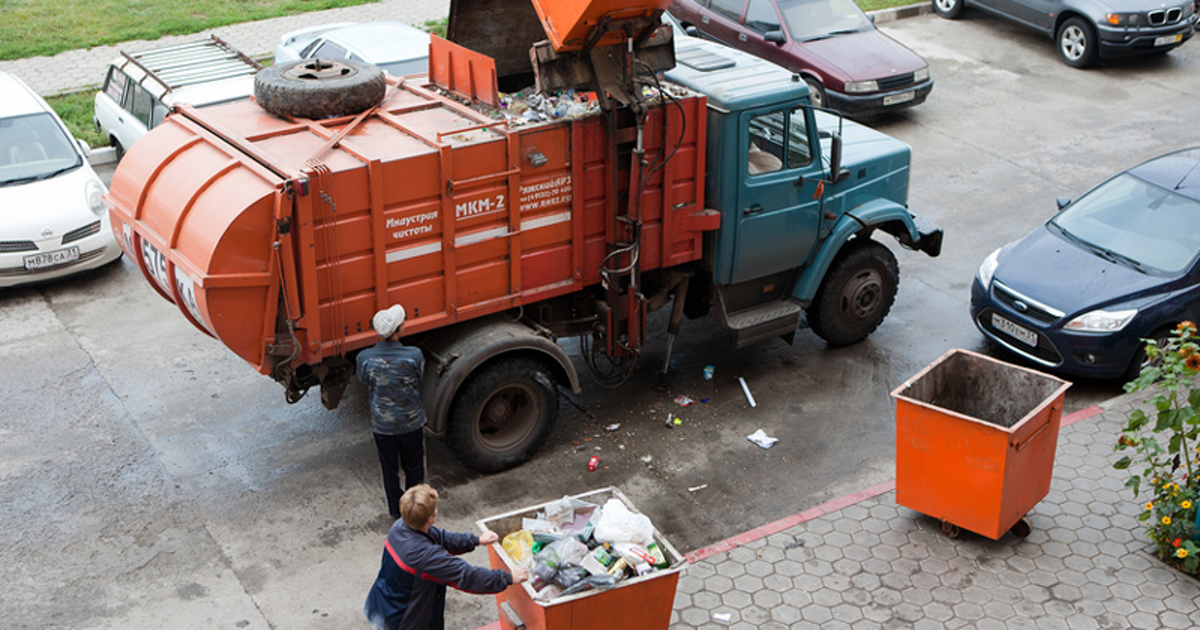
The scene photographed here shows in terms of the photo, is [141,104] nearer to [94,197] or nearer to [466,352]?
[94,197]

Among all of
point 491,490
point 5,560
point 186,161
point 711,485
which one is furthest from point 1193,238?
point 5,560

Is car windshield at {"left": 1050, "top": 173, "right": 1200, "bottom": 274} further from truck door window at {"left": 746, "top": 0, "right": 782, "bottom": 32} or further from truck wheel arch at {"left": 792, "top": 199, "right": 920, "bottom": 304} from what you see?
truck door window at {"left": 746, "top": 0, "right": 782, "bottom": 32}

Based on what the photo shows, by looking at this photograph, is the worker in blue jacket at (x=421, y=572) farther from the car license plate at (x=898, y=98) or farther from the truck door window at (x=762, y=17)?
the truck door window at (x=762, y=17)

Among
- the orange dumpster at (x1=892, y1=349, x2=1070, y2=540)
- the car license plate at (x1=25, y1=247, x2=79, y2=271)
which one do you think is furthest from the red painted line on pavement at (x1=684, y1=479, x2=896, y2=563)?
the car license plate at (x1=25, y1=247, x2=79, y2=271)

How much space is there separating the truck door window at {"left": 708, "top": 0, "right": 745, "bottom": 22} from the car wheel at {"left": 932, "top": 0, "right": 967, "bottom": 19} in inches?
215

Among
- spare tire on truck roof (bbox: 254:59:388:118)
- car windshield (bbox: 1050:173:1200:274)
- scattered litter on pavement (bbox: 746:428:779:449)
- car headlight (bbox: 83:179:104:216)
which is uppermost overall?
spare tire on truck roof (bbox: 254:59:388:118)

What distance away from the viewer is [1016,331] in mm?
9789

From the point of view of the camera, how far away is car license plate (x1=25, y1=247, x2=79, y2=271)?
36.1ft

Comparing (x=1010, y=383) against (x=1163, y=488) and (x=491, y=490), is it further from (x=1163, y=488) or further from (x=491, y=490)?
(x=491, y=490)

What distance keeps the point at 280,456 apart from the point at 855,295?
5073 mm

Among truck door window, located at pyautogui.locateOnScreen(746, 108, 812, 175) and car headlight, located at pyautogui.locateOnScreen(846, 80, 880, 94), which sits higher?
truck door window, located at pyautogui.locateOnScreen(746, 108, 812, 175)

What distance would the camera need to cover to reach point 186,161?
7840 mm

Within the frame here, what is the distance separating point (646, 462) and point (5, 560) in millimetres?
4472

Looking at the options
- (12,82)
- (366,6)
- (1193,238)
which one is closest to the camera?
(1193,238)
